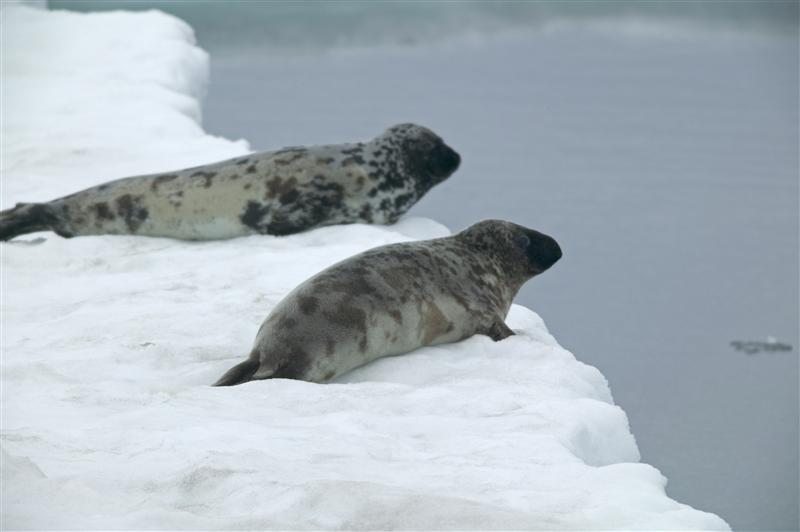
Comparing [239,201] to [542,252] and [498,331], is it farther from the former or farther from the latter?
[498,331]

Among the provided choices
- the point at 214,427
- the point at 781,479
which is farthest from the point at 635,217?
the point at 214,427

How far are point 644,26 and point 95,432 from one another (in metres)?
17.5

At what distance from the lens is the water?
243 inches

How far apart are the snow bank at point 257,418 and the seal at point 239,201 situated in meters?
A: 0.11

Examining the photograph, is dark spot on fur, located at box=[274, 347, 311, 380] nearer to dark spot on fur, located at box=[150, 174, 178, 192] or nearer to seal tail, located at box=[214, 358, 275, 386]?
seal tail, located at box=[214, 358, 275, 386]

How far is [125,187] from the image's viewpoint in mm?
5672

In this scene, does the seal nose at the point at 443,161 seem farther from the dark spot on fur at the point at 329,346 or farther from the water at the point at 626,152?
the dark spot on fur at the point at 329,346

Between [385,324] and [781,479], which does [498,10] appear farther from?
[385,324]

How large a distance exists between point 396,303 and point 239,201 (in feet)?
6.13

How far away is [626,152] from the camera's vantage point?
11.2 m

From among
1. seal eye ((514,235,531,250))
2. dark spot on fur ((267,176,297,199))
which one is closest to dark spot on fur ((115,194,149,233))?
dark spot on fur ((267,176,297,199))

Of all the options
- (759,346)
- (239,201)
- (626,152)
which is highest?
(239,201)

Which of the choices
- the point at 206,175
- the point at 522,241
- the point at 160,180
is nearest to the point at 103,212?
the point at 160,180

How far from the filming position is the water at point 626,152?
243 inches
